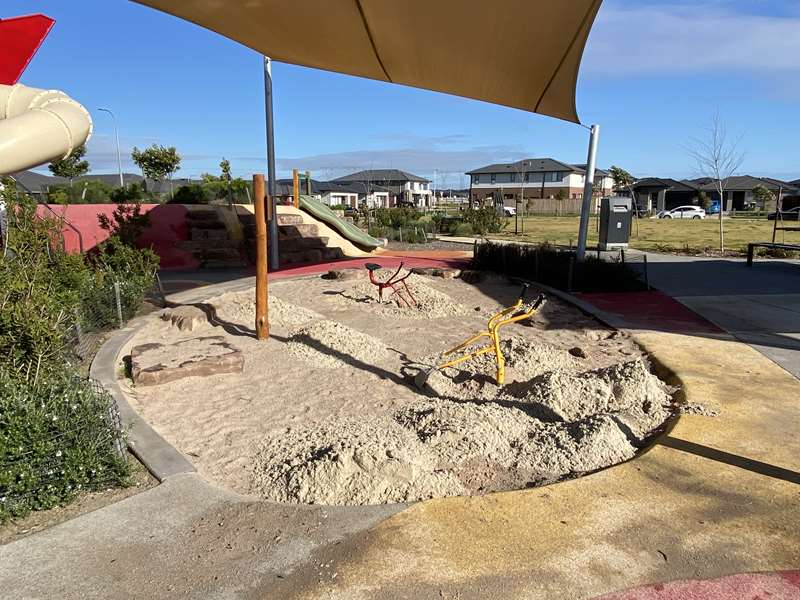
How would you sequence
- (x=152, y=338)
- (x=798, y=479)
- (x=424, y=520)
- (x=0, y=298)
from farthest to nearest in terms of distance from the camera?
(x=152, y=338) → (x=0, y=298) → (x=798, y=479) → (x=424, y=520)

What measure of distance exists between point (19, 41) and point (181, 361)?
7198 mm

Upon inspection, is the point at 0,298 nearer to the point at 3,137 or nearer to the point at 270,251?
the point at 3,137

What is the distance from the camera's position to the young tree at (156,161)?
1561 inches

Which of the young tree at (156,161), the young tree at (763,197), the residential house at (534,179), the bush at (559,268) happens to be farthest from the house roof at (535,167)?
the bush at (559,268)

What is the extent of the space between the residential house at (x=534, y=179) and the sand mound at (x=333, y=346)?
3056 inches

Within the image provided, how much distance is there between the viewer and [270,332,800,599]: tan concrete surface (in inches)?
104

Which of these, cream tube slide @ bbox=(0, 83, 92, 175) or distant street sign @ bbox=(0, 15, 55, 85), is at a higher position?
distant street sign @ bbox=(0, 15, 55, 85)

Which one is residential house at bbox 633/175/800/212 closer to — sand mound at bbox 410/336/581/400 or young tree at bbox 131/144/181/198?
young tree at bbox 131/144/181/198

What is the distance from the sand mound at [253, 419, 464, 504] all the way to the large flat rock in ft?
6.96

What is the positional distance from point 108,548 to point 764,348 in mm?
7174

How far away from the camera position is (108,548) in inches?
113

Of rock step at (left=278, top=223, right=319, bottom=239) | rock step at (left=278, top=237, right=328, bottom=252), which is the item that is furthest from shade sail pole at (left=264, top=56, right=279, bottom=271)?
rock step at (left=278, top=223, right=319, bottom=239)

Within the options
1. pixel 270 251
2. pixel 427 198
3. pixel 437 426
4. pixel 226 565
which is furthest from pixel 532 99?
pixel 427 198

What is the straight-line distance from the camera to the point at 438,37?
237 inches
